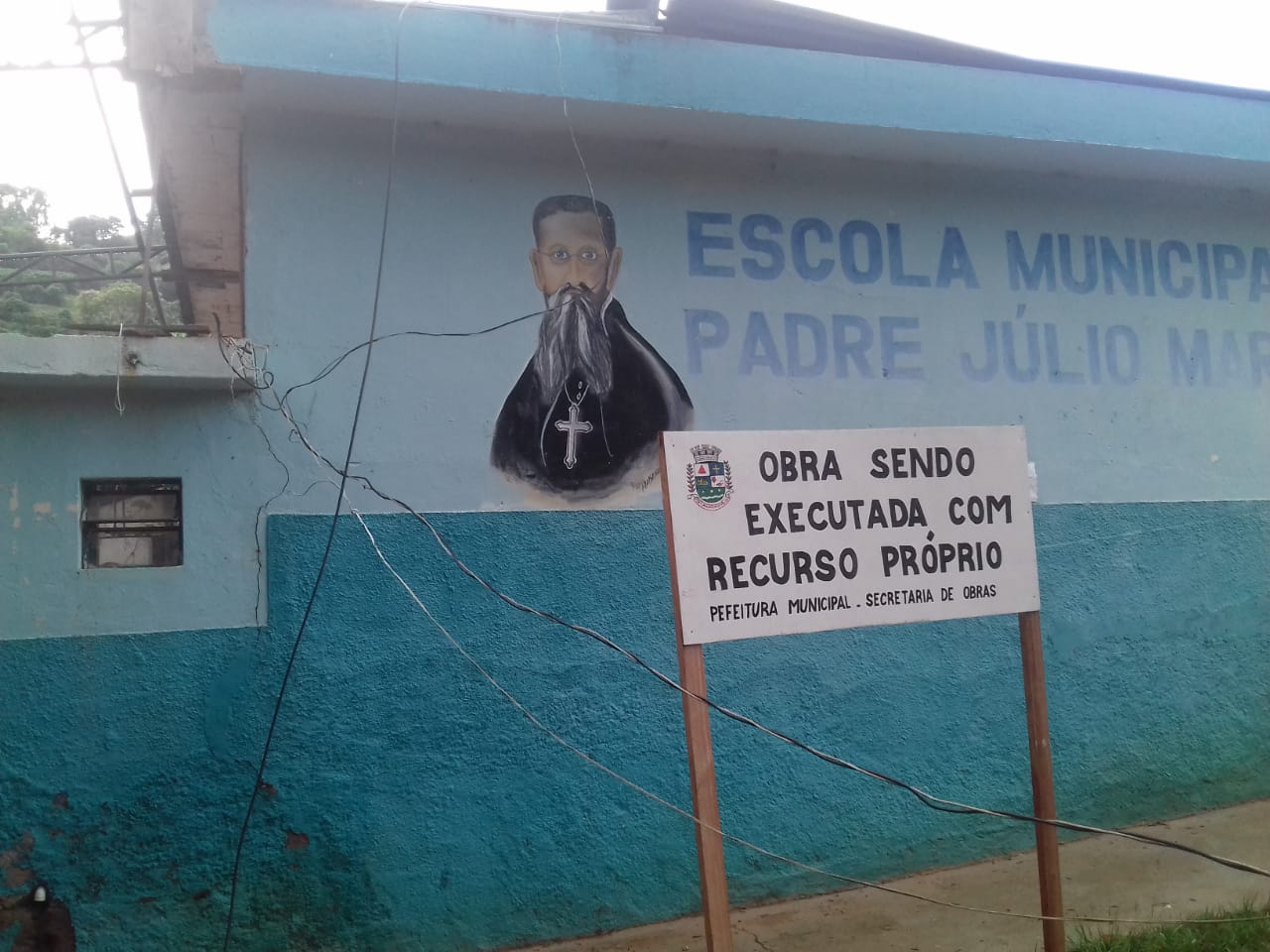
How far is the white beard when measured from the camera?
5043 millimetres

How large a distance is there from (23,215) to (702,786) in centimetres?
2823

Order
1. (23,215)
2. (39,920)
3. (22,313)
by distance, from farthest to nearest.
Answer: (23,215) < (22,313) < (39,920)

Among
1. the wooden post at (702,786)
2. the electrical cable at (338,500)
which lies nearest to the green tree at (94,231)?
the electrical cable at (338,500)

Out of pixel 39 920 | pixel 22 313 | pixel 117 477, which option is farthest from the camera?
pixel 22 313

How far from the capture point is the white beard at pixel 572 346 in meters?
5.04

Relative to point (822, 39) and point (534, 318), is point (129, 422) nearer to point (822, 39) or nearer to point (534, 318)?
point (534, 318)

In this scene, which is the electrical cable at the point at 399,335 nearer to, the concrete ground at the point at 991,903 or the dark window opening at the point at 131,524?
the dark window opening at the point at 131,524

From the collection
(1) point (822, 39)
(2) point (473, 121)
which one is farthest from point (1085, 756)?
(2) point (473, 121)

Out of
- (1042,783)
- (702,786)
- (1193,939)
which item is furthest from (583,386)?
(1193,939)

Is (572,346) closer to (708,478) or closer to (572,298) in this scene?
(572,298)

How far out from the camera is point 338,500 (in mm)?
4633

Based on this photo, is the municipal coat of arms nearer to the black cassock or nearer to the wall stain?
the black cassock

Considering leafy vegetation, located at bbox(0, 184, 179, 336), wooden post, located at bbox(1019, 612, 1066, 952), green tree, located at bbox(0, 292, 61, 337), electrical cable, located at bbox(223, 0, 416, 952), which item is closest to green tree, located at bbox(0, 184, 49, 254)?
leafy vegetation, located at bbox(0, 184, 179, 336)

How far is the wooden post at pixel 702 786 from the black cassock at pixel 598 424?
66.1 inches
